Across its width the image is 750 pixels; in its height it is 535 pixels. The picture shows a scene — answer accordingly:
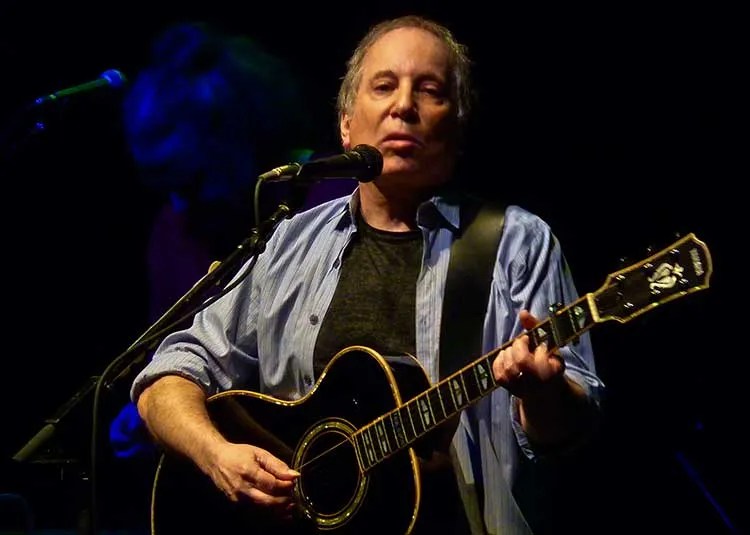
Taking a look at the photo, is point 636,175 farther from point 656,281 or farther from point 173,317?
point 173,317

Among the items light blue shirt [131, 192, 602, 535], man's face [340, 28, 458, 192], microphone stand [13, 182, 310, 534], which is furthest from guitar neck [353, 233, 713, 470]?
man's face [340, 28, 458, 192]

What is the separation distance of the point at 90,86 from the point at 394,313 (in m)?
1.14

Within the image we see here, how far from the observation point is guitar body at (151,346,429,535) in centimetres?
223

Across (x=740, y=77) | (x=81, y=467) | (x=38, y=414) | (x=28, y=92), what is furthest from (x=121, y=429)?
(x=740, y=77)

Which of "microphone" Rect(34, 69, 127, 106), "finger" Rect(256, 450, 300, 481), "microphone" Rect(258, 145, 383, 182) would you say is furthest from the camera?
"microphone" Rect(34, 69, 127, 106)

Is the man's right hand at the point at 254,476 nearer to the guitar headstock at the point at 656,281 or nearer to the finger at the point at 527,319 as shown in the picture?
the finger at the point at 527,319

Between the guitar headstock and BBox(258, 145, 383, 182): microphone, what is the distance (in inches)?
26.5

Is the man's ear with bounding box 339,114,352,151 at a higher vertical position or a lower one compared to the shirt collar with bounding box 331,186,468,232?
higher

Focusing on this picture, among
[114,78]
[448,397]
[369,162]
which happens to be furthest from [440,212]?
[114,78]

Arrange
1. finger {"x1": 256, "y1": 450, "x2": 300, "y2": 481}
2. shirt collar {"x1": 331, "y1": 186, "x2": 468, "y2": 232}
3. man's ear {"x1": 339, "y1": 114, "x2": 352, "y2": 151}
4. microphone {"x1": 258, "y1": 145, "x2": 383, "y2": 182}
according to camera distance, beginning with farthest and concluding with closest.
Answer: man's ear {"x1": 339, "y1": 114, "x2": 352, "y2": 151} → shirt collar {"x1": 331, "y1": 186, "x2": 468, "y2": 232} → finger {"x1": 256, "y1": 450, "x2": 300, "y2": 481} → microphone {"x1": 258, "y1": 145, "x2": 383, "y2": 182}

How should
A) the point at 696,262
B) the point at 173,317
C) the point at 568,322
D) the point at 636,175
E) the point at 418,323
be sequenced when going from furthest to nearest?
1. the point at 636,175
2. the point at 418,323
3. the point at 173,317
4. the point at 568,322
5. the point at 696,262

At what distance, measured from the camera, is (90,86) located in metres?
2.80

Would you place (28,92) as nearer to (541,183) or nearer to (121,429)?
(121,429)

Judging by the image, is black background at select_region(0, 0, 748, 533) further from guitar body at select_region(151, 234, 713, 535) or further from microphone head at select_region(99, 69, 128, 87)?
guitar body at select_region(151, 234, 713, 535)
